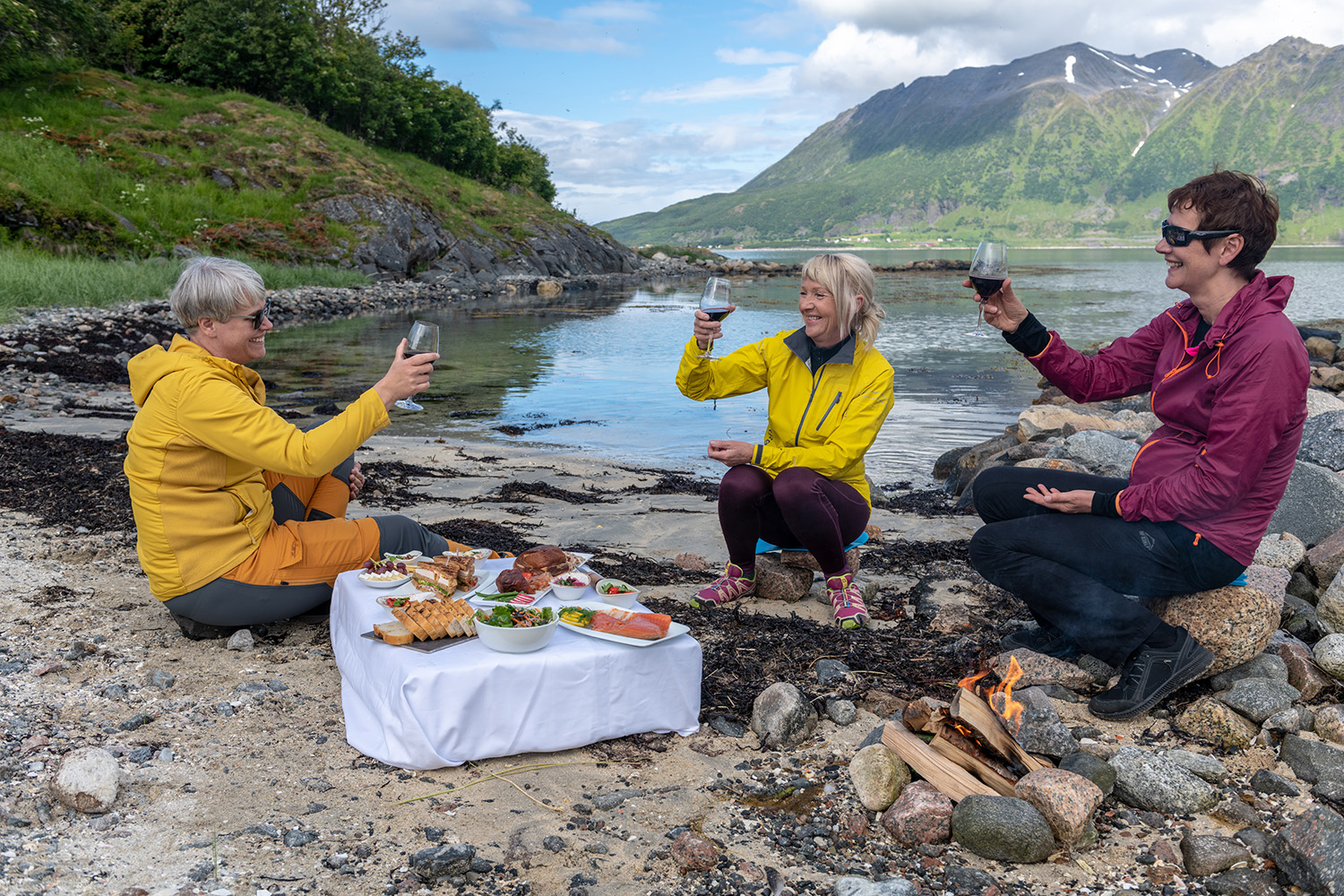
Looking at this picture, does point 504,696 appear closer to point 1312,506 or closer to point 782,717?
point 782,717

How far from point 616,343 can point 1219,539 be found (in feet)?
77.6

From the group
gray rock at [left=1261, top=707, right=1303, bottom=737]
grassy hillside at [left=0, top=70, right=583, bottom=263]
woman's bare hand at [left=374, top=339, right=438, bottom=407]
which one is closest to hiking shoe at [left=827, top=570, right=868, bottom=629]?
gray rock at [left=1261, top=707, right=1303, bottom=737]

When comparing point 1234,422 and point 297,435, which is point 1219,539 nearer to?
point 1234,422

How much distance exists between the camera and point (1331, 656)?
4148 millimetres

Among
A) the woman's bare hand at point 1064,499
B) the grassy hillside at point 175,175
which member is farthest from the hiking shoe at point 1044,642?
the grassy hillside at point 175,175

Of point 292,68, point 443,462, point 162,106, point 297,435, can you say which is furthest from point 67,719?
point 292,68

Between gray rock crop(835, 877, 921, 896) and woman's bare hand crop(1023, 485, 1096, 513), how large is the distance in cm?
210

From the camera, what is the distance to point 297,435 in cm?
408

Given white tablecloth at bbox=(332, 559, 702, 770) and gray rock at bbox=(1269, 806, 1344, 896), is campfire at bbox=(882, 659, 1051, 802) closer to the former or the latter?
gray rock at bbox=(1269, 806, 1344, 896)

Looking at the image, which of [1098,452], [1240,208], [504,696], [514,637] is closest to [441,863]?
[504,696]

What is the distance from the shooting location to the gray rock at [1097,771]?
338cm

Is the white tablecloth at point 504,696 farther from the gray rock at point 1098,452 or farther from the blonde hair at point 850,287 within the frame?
the gray rock at point 1098,452

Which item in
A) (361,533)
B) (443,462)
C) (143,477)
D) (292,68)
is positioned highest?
(292,68)

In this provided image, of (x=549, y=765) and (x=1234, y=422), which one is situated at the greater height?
(x=1234, y=422)
